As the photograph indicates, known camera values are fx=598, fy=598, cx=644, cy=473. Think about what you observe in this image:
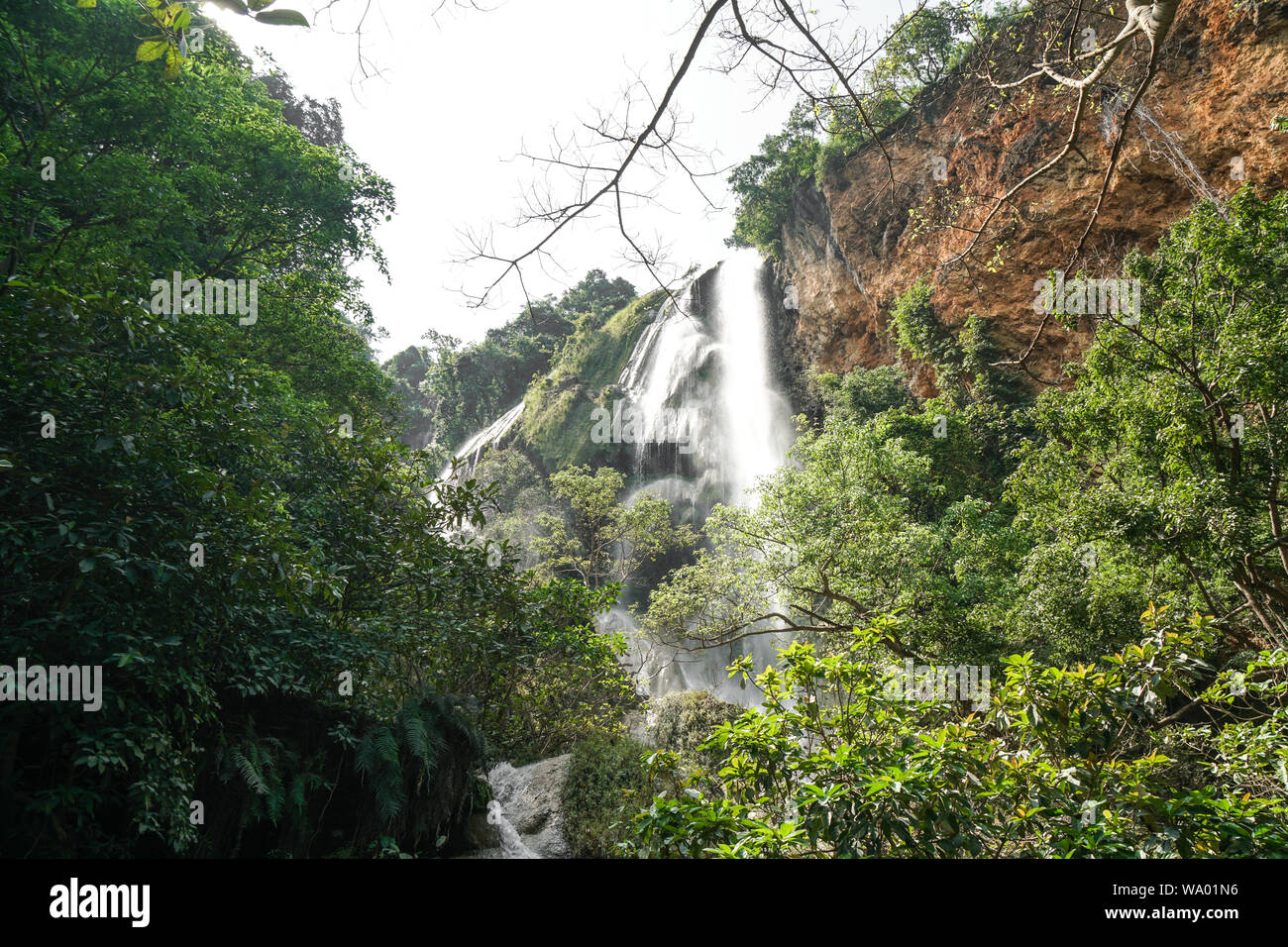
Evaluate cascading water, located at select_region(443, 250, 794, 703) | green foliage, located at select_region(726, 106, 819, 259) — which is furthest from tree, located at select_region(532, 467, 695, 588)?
green foliage, located at select_region(726, 106, 819, 259)

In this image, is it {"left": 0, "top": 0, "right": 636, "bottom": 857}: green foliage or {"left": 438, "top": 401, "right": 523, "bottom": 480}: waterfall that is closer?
{"left": 0, "top": 0, "right": 636, "bottom": 857}: green foliage

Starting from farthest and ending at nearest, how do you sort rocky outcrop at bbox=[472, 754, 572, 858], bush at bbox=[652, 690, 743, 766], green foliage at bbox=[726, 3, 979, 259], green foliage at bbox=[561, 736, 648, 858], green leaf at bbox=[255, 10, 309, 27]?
green foliage at bbox=[726, 3, 979, 259]
bush at bbox=[652, 690, 743, 766]
green foliage at bbox=[561, 736, 648, 858]
rocky outcrop at bbox=[472, 754, 572, 858]
green leaf at bbox=[255, 10, 309, 27]

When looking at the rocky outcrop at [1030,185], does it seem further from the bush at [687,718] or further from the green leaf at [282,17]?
the bush at [687,718]

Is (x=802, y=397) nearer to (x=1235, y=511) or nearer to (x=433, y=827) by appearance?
(x=1235, y=511)

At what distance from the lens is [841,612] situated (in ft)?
35.0

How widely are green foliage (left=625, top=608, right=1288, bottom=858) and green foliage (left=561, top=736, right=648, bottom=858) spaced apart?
4.89 m

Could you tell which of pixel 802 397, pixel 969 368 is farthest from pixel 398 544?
pixel 802 397

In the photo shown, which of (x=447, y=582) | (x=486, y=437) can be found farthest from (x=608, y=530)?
(x=486, y=437)

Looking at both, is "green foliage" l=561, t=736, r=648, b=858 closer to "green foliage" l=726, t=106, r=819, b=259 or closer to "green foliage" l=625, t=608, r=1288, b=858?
"green foliage" l=625, t=608, r=1288, b=858

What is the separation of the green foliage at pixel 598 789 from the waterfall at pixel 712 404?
10.9m

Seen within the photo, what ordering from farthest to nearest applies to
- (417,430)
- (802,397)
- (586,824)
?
(417,430)
(802,397)
(586,824)

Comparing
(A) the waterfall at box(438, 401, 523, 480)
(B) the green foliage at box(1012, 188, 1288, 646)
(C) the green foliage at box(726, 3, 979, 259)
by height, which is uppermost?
(C) the green foliage at box(726, 3, 979, 259)

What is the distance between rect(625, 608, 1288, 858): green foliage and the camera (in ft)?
6.79

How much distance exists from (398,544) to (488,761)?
102 inches
